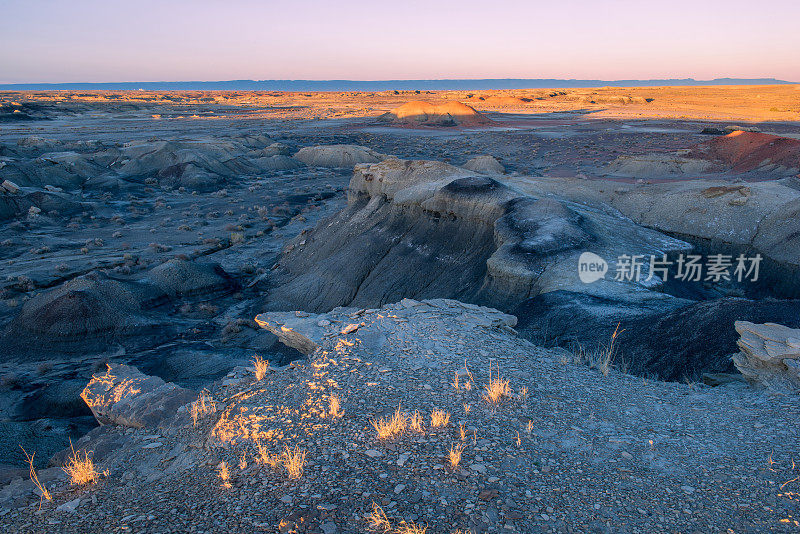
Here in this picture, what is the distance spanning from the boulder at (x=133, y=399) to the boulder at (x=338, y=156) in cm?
3660

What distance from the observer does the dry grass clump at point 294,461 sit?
4438 mm

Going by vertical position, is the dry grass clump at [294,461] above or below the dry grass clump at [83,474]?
above

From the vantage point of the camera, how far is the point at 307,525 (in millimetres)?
3889

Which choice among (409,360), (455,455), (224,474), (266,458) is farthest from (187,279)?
(455,455)

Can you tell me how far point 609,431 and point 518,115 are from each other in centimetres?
8496

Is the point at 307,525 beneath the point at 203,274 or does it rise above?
above

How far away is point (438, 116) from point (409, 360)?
6783cm

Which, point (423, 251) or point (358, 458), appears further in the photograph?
point (423, 251)

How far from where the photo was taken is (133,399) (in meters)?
7.68

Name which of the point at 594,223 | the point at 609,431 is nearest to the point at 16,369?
the point at 609,431

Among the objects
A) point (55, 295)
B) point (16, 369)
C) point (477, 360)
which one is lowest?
point (16, 369)

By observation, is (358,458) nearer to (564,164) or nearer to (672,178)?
(672,178)

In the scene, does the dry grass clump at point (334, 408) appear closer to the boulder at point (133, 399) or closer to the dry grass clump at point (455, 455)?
the dry grass clump at point (455, 455)

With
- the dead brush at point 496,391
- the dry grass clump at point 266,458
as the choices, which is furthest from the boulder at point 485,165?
the dry grass clump at point 266,458
